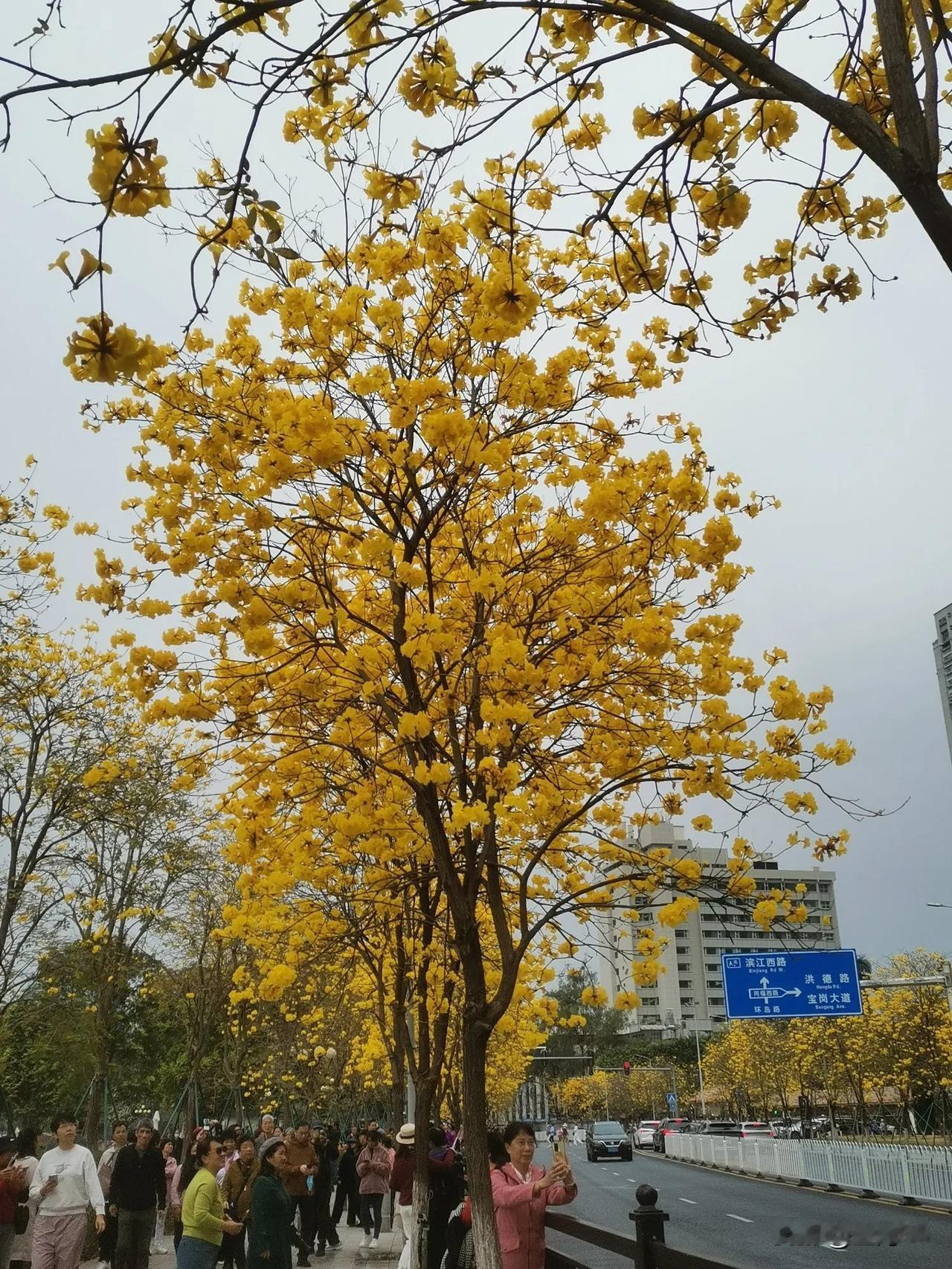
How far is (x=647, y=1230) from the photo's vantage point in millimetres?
4227

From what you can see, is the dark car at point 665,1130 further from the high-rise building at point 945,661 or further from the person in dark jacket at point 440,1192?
the person in dark jacket at point 440,1192

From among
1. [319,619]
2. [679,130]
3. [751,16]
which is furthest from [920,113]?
[319,619]

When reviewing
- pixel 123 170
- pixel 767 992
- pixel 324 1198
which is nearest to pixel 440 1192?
pixel 324 1198

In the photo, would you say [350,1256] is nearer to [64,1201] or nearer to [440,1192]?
[440,1192]

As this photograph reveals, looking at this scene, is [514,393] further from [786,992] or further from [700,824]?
[786,992]

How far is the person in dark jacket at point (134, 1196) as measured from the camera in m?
8.97

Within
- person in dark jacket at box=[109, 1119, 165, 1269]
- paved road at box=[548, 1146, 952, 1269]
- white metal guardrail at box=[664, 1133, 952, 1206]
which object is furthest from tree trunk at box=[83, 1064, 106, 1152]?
white metal guardrail at box=[664, 1133, 952, 1206]

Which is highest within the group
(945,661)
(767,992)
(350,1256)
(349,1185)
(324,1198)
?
(945,661)

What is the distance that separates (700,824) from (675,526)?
6.00ft

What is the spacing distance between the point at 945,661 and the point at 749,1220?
12749 mm

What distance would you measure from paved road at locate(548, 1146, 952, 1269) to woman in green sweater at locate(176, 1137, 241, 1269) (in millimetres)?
3074

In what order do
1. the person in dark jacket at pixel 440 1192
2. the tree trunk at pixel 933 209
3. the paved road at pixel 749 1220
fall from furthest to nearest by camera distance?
the paved road at pixel 749 1220
the person in dark jacket at pixel 440 1192
the tree trunk at pixel 933 209

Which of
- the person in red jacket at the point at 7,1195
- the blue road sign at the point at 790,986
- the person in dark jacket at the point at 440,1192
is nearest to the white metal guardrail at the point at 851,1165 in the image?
the blue road sign at the point at 790,986

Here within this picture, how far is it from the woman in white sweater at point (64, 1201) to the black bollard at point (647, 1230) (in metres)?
4.92
